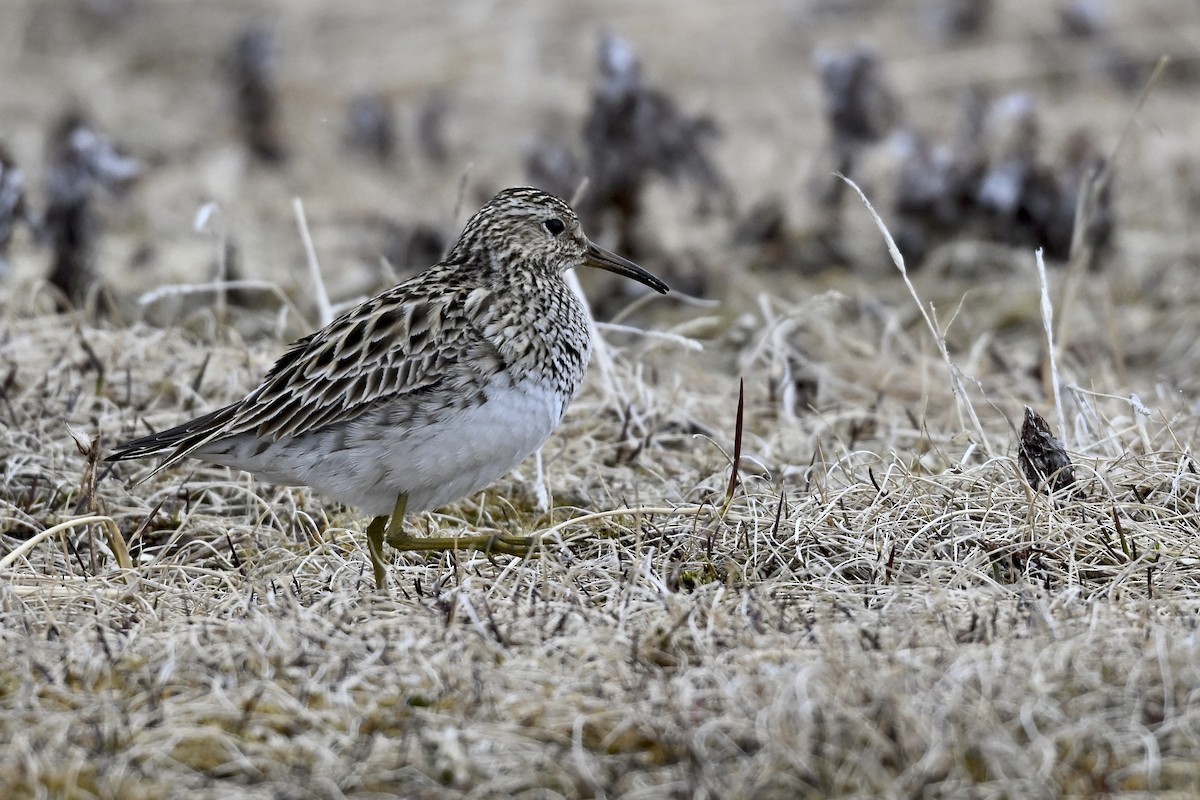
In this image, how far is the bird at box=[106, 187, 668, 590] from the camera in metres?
4.42

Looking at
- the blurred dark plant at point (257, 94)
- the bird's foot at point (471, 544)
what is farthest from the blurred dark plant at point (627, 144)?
the bird's foot at point (471, 544)

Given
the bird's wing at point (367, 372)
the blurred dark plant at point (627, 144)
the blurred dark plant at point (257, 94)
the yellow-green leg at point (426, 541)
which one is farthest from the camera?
the blurred dark plant at point (257, 94)

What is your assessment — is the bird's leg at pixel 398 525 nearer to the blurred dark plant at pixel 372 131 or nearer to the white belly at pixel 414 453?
the white belly at pixel 414 453

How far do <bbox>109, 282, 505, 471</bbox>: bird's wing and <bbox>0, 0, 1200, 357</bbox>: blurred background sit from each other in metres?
1.18

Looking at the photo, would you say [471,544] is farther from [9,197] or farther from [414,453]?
[9,197]

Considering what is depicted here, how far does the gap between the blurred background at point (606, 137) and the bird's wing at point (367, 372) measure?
46.6 inches

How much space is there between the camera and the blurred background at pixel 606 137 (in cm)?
820

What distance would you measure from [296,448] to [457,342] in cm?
58

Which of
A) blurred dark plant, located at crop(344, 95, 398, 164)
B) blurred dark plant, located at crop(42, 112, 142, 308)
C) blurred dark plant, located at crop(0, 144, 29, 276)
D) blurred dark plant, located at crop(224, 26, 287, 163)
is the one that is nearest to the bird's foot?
blurred dark plant, located at crop(0, 144, 29, 276)

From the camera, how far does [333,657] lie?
3.61 meters

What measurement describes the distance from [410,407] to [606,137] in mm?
4097

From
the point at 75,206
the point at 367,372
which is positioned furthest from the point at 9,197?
the point at 367,372

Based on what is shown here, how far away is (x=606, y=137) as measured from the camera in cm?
824

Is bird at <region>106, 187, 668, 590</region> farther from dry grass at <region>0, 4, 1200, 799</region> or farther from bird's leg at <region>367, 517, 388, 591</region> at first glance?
dry grass at <region>0, 4, 1200, 799</region>
